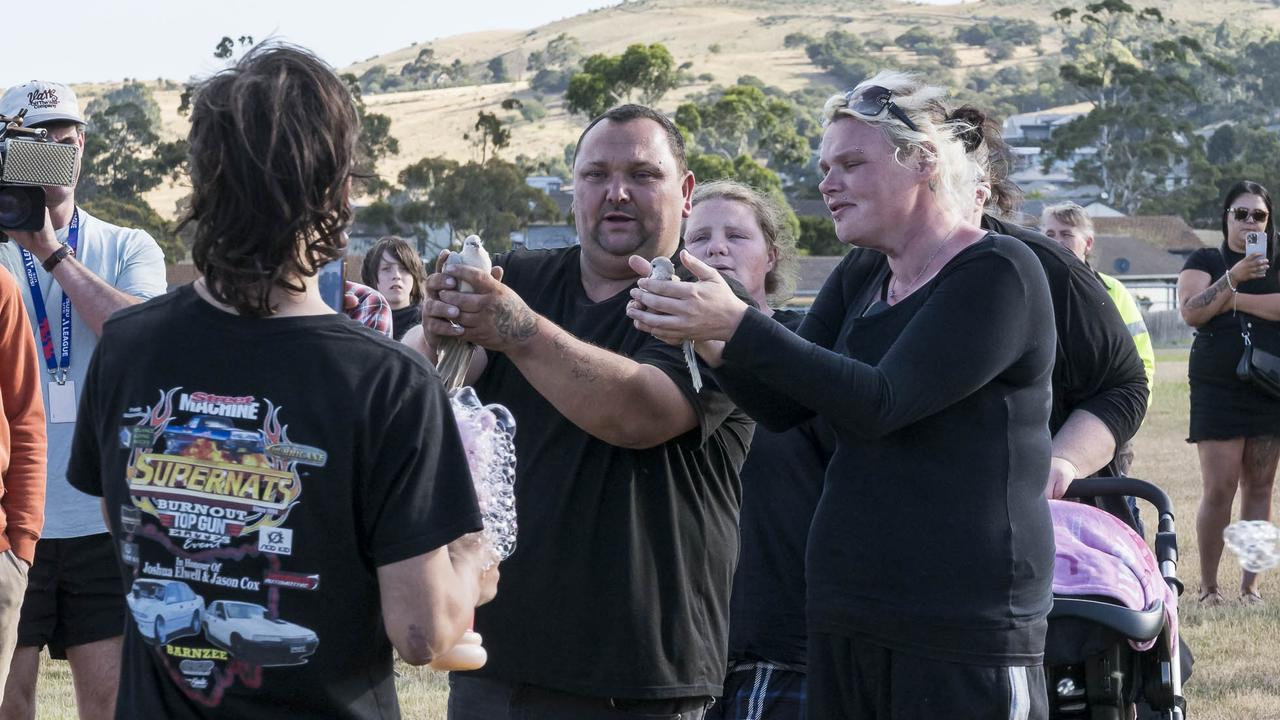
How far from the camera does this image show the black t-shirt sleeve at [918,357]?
276 centimetres

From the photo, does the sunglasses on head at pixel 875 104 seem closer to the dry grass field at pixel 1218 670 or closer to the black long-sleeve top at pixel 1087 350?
the black long-sleeve top at pixel 1087 350

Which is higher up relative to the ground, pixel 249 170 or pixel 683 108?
pixel 249 170

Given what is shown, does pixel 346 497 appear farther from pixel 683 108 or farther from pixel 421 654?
pixel 683 108

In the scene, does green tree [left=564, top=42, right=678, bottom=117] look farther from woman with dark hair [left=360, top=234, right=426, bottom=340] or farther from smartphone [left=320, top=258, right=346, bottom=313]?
smartphone [left=320, top=258, right=346, bottom=313]

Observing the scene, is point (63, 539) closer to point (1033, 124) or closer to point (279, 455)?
point (279, 455)

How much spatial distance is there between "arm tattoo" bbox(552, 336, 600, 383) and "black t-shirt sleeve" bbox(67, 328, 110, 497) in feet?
3.15

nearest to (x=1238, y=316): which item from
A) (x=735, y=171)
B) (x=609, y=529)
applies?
(x=609, y=529)

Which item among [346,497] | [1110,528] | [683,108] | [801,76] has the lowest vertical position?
[801,76]

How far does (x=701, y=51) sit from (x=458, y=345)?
176 metres

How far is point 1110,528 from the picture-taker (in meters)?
3.70

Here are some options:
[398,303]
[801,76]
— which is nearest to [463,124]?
[801,76]

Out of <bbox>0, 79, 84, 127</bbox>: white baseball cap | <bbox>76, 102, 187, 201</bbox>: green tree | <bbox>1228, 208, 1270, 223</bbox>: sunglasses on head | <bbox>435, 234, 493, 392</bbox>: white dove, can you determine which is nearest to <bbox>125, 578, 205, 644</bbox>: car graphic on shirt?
<bbox>435, 234, 493, 392</bbox>: white dove

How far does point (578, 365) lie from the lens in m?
2.98

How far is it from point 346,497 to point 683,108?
53756 mm
